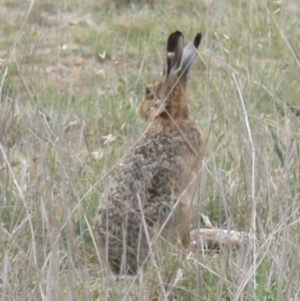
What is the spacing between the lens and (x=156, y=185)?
4312 millimetres

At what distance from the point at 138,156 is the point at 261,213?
589mm

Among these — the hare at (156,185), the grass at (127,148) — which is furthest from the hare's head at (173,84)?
the grass at (127,148)

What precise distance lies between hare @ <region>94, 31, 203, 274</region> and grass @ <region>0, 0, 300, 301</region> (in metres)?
0.08

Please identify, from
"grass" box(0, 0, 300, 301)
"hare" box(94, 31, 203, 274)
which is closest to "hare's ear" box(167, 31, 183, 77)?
"hare" box(94, 31, 203, 274)

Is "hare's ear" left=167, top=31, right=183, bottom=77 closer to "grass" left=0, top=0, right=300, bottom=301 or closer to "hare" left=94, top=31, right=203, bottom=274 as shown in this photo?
"hare" left=94, top=31, right=203, bottom=274

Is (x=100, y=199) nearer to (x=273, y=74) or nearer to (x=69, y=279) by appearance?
(x=69, y=279)

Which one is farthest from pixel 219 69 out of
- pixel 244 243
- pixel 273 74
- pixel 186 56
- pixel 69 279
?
pixel 69 279

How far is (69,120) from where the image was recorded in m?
5.47

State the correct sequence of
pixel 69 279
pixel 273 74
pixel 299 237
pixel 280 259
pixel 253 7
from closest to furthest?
1. pixel 69 279
2. pixel 280 259
3. pixel 299 237
4. pixel 273 74
5. pixel 253 7

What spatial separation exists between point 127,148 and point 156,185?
755 millimetres

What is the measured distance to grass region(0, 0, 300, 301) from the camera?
3373 mm

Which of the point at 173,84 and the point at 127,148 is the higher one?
the point at 173,84

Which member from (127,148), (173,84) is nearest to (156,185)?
(173,84)

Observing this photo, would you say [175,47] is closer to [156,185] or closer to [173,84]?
[173,84]
